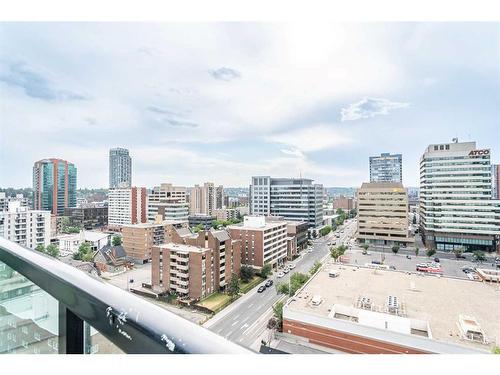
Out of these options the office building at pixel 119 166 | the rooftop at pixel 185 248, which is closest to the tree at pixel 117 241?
the rooftop at pixel 185 248

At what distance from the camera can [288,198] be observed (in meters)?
13.6

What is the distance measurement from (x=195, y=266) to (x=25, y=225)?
550cm

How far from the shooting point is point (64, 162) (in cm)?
1481

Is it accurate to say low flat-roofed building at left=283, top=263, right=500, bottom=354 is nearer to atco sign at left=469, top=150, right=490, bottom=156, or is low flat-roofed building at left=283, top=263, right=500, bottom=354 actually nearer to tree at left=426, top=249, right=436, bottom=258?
tree at left=426, top=249, right=436, bottom=258

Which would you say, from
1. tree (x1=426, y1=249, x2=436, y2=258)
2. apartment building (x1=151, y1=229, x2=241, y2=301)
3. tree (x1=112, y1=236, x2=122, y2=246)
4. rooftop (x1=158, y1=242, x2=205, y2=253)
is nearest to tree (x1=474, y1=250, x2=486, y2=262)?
tree (x1=426, y1=249, x2=436, y2=258)

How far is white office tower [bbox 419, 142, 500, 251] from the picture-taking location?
10.1 metres

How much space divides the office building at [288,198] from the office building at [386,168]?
14.8 metres

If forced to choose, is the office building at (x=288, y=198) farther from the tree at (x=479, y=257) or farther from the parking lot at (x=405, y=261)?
the tree at (x=479, y=257)

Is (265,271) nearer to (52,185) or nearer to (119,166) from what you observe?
(52,185)

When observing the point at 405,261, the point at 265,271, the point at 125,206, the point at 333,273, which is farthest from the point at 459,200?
the point at 125,206
